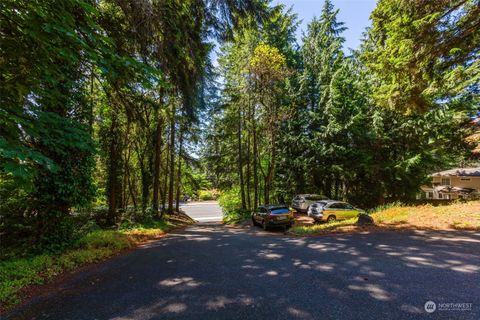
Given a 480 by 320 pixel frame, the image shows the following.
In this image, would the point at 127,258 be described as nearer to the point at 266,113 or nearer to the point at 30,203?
the point at 30,203

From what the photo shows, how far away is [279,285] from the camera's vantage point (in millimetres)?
4062

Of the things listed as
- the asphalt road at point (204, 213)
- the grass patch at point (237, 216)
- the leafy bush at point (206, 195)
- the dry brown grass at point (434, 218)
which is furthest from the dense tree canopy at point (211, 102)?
the leafy bush at point (206, 195)

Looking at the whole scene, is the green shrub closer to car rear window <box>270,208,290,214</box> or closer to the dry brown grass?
car rear window <box>270,208,290,214</box>

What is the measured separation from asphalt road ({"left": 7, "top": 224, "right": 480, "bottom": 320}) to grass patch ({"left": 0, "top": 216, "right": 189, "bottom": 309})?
600 millimetres

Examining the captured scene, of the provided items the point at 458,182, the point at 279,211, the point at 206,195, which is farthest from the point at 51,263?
the point at 206,195

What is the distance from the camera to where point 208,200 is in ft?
172

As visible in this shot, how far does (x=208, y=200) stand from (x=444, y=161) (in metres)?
42.7

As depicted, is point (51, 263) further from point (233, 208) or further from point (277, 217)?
point (233, 208)

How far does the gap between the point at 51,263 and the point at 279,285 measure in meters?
5.44

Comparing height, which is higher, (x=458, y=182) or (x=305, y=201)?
(x=458, y=182)

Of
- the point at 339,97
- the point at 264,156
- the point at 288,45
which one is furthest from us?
the point at 264,156

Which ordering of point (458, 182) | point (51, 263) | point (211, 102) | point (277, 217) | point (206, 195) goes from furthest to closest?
point (206, 195)
point (458, 182)
point (211, 102)
point (277, 217)
point (51, 263)

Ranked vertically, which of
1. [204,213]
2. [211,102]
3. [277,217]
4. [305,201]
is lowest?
[204,213]

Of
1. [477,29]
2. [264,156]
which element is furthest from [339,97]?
[477,29]
